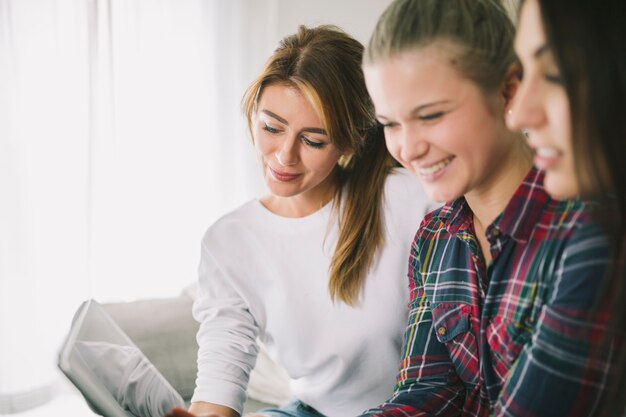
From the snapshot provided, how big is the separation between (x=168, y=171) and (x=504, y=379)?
2435 mm

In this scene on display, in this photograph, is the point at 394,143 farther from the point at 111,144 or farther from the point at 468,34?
the point at 111,144

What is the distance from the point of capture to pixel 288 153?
1.33m

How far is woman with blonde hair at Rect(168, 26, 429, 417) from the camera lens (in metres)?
1.34

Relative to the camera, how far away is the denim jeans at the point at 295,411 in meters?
1.52

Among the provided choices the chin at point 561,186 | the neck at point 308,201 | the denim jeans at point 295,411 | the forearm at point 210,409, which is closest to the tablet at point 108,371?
the forearm at point 210,409

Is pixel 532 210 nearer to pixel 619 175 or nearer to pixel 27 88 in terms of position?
pixel 619 175

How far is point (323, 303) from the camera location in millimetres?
1444

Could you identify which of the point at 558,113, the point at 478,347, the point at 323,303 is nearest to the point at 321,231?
the point at 323,303

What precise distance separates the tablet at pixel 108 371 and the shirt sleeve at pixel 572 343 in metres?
0.60

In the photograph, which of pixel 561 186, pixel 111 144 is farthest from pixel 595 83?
pixel 111 144

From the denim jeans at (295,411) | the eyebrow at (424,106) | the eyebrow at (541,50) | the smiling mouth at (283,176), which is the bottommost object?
the denim jeans at (295,411)

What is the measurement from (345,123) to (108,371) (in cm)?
63

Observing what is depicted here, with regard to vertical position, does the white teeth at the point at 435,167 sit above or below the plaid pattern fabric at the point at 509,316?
above

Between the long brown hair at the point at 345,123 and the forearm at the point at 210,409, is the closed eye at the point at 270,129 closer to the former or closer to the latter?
the long brown hair at the point at 345,123
